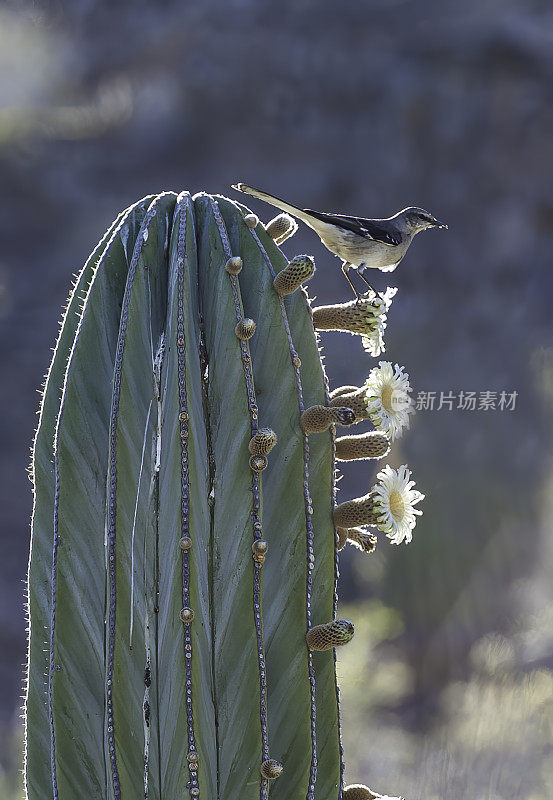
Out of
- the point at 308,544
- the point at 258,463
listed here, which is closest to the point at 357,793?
the point at 308,544

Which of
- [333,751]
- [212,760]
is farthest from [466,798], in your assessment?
[212,760]

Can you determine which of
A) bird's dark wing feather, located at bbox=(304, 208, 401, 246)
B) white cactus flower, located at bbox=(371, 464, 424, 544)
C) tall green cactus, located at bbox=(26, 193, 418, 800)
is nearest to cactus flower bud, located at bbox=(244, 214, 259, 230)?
tall green cactus, located at bbox=(26, 193, 418, 800)

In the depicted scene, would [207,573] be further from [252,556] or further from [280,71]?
[280,71]

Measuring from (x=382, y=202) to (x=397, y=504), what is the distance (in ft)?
4.24

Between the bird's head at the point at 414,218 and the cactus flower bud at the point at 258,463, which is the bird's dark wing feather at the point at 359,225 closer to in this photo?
the bird's head at the point at 414,218

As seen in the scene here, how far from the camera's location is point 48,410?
1.02 meters

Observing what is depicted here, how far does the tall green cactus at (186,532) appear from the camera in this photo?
0.86 meters

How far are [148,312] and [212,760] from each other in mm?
485

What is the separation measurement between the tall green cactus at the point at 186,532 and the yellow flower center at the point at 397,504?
74 mm

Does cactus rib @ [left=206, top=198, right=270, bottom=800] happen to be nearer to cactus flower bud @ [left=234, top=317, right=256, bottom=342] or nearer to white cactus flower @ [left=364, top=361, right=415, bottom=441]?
cactus flower bud @ [left=234, top=317, right=256, bottom=342]

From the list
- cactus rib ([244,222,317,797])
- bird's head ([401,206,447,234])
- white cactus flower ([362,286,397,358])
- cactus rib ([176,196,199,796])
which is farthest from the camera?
bird's head ([401,206,447,234])

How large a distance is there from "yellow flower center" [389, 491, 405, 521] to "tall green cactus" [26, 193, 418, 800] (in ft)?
0.24

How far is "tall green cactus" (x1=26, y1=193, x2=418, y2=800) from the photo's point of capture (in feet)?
2.83

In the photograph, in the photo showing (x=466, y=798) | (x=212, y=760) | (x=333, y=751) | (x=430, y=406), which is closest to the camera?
(x=212, y=760)
